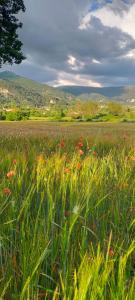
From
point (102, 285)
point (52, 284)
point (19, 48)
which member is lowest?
point (52, 284)

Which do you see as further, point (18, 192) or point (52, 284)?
point (18, 192)

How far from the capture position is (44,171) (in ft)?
13.9

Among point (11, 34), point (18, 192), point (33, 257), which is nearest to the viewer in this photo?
point (33, 257)

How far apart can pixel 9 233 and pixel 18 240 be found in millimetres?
101

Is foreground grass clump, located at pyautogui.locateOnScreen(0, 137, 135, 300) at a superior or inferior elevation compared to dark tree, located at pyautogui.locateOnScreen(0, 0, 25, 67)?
inferior

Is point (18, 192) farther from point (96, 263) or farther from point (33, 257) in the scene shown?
point (96, 263)

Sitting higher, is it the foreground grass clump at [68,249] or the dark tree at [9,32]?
the dark tree at [9,32]

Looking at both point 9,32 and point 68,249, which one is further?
point 9,32

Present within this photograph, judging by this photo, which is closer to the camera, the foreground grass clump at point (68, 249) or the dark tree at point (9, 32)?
the foreground grass clump at point (68, 249)

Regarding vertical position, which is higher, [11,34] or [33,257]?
[11,34]

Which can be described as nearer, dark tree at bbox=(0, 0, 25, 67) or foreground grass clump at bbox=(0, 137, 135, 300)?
foreground grass clump at bbox=(0, 137, 135, 300)

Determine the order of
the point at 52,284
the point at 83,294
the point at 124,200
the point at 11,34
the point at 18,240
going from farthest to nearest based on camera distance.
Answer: the point at 11,34
the point at 124,200
the point at 18,240
the point at 52,284
the point at 83,294

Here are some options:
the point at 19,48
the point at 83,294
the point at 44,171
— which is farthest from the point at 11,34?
the point at 83,294

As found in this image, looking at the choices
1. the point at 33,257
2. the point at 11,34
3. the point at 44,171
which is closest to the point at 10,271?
the point at 33,257
